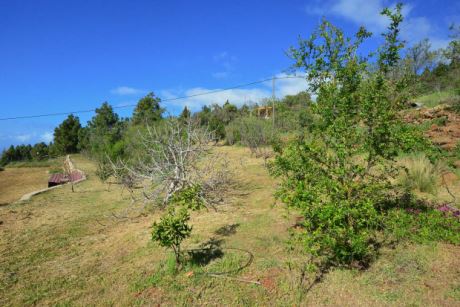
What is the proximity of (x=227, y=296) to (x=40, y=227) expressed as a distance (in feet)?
20.1

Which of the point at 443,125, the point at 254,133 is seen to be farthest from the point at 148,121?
the point at 443,125

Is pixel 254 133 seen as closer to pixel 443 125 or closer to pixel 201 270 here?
pixel 443 125

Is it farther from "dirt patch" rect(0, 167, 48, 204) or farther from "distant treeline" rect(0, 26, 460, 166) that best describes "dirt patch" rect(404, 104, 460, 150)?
"dirt patch" rect(0, 167, 48, 204)

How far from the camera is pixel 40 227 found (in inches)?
317

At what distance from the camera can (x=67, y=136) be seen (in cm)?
4066

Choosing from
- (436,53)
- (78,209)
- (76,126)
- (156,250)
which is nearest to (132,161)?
(78,209)

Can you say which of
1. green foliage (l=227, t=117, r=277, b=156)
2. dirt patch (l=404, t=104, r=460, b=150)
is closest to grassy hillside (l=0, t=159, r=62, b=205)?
green foliage (l=227, t=117, r=277, b=156)

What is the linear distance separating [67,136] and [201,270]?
41.3 m

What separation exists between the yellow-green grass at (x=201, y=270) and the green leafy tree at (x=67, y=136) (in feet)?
116

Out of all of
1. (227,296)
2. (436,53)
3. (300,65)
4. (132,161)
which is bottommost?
(227,296)

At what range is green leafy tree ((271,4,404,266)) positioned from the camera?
4.56 meters

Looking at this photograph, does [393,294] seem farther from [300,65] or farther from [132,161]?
[132,161]

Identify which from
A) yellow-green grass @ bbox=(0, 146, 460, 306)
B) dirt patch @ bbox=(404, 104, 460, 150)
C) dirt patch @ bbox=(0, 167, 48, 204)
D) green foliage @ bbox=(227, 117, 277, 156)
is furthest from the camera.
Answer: green foliage @ bbox=(227, 117, 277, 156)

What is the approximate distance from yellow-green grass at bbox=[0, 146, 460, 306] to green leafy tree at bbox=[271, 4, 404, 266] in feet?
1.79
